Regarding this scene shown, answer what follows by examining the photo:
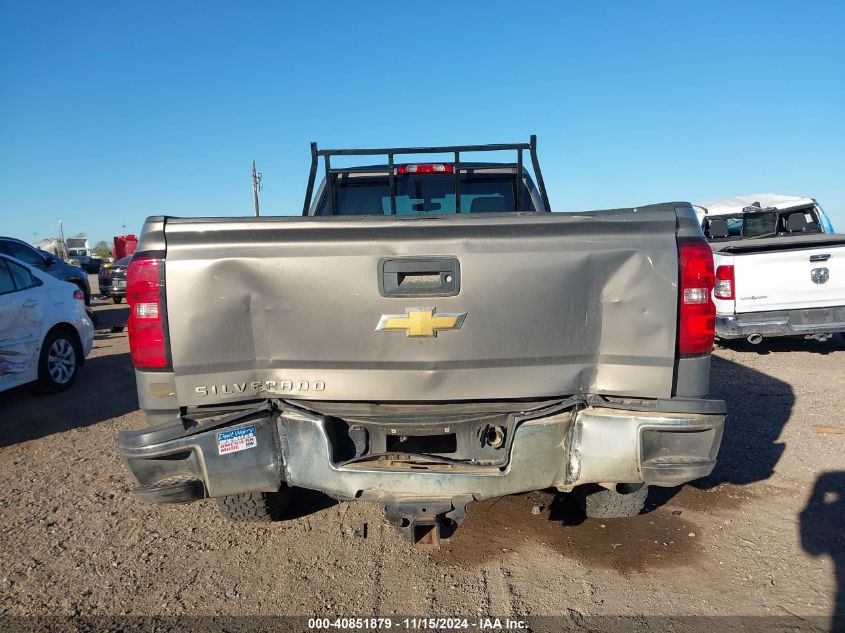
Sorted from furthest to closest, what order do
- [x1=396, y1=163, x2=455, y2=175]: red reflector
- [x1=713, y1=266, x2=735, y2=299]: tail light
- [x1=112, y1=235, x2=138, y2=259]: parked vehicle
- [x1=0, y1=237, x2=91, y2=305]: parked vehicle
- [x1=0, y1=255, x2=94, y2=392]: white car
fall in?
[x1=112, y1=235, x2=138, y2=259]: parked vehicle < [x1=0, y1=237, x2=91, y2=305]: parked vehicle < [x1=713, y1=266, x2=735, y2=299]: tail light < [x1=0, y1=255, x2=94, y2=392]: white car < [x1=396, y1=163, x2=455, y2=175]: red reflector

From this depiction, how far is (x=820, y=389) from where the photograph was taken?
21.6ft

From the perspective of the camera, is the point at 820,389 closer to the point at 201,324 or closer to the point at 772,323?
the point at 772,323

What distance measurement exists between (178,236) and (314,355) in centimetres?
78

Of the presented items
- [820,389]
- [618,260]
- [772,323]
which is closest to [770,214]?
[772,323]

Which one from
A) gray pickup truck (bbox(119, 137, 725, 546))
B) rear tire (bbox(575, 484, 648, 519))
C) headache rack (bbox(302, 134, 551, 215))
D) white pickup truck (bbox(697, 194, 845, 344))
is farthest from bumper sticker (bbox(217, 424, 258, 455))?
white pickup truck (bbox(697, 194, 845, 344))

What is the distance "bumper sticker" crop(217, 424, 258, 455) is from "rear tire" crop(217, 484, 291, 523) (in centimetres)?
74

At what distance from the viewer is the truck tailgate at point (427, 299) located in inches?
102

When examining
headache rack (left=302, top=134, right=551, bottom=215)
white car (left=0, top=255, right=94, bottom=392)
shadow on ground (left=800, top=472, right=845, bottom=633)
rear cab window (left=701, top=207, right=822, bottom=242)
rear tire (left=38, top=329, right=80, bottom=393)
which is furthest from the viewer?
rear cab window (left=701, top=207, right=822, bottom=242)

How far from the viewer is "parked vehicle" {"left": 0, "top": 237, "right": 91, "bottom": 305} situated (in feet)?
33.3

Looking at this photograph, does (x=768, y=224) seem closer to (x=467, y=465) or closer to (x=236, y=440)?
(x=467, y=465)

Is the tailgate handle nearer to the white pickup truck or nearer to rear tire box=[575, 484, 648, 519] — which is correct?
rear tire box=[575, 484, 648, 519]

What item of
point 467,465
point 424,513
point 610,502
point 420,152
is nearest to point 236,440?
point 424,513

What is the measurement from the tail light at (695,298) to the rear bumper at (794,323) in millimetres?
5626

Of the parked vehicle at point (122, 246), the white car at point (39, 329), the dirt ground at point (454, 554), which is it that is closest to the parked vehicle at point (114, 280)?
the white car at point (39, 329)
